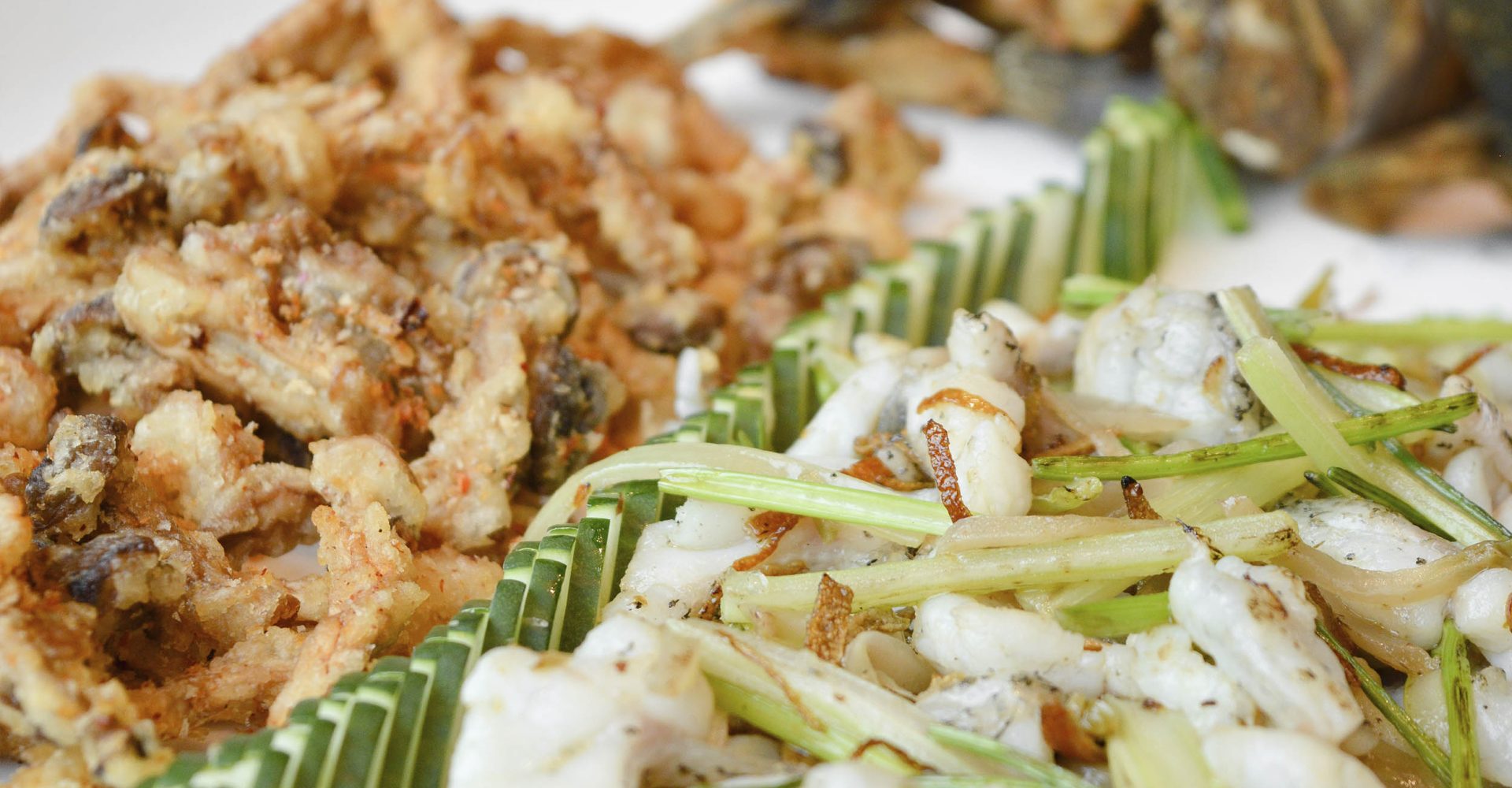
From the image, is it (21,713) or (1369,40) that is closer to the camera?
(21,713)

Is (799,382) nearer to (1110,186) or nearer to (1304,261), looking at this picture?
(1110,186)

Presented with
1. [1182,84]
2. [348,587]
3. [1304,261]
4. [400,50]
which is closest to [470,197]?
[400,50]

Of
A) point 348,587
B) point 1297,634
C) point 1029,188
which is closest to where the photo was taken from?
point 1297,634

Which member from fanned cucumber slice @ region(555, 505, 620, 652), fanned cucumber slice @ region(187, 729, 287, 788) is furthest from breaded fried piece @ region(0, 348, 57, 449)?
fanned cucumber slice @ region(555, 505, 620, 652)

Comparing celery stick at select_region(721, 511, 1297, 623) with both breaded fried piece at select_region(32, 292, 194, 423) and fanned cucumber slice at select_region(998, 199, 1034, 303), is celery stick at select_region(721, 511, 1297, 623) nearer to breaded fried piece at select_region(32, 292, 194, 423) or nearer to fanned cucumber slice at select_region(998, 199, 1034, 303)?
breaded fried piece at select_region(32, 292, 194, 423)

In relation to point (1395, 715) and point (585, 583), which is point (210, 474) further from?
point (1395, 715)

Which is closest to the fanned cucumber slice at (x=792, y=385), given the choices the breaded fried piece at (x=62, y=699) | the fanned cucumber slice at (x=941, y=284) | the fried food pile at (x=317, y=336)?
the fried food pile at (x=317, y=336)
